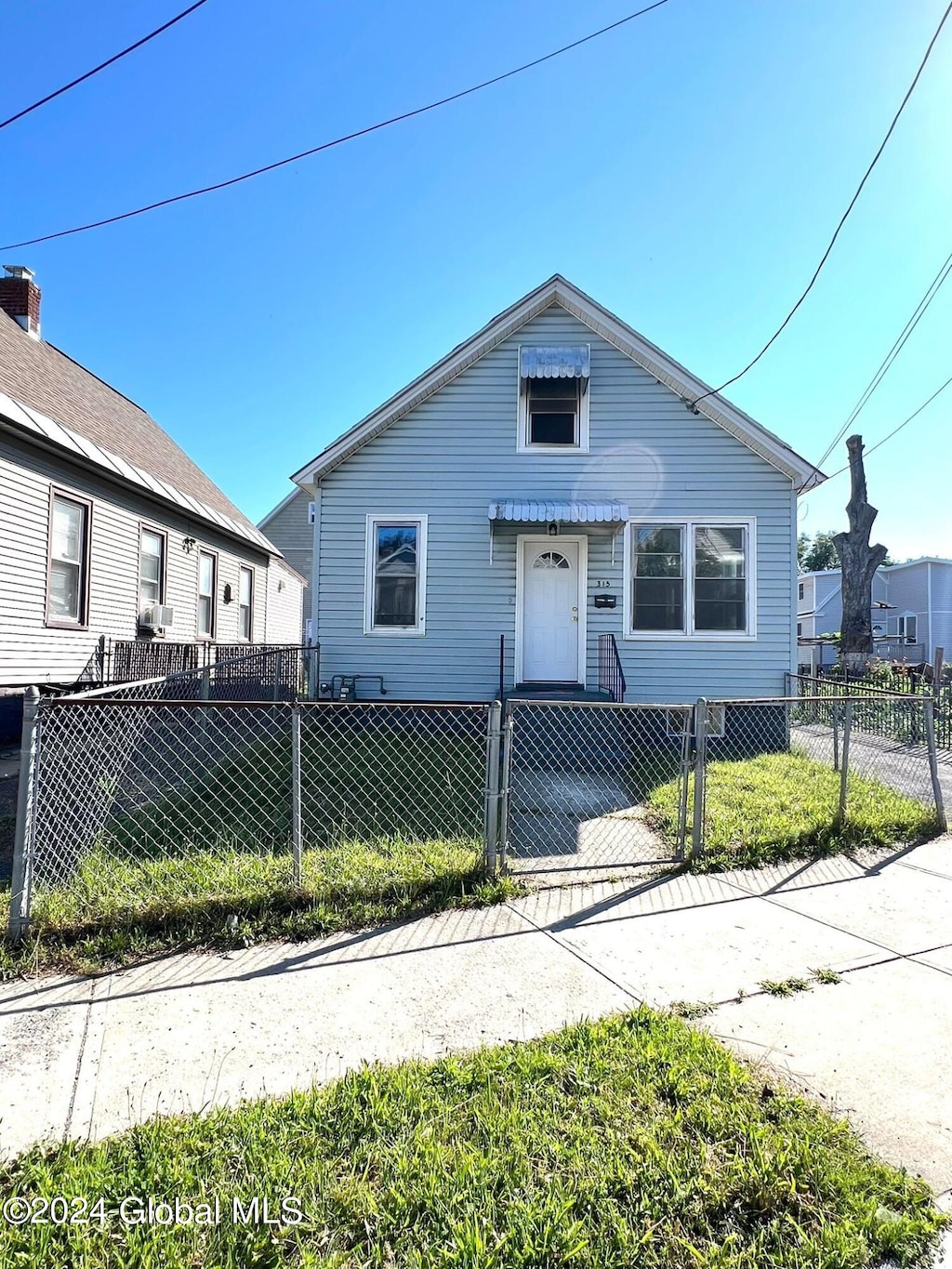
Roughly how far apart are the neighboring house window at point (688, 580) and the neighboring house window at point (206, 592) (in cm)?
1000

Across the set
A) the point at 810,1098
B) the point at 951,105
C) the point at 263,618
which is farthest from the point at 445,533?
the point at 263,618

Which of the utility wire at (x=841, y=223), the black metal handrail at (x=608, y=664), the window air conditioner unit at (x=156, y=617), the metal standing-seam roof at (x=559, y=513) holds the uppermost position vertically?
the utility wire at (x=841, y=223)

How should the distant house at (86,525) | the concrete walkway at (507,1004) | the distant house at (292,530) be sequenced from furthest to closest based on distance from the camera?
the distant house at (292,530) → the distant house at (86,525) → the concrete walkway at (507,1004)

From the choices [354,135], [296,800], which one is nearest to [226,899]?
[296,800]

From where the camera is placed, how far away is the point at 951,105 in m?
6.39

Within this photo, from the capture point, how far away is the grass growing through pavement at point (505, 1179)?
5.26 feet

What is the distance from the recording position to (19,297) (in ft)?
42.1

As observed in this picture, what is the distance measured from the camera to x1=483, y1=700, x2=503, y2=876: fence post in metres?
4.05

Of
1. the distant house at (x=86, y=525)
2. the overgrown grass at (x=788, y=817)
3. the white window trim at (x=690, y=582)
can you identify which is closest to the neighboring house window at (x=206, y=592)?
the distant house at (x=86, y=525)

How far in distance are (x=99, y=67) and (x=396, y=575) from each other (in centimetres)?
629

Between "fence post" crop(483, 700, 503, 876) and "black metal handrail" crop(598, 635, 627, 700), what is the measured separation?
5460 millimetres

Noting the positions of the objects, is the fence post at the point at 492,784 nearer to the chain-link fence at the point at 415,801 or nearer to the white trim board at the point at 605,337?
the chain-link fence at the point at 415,801

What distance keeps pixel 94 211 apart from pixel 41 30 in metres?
1.80

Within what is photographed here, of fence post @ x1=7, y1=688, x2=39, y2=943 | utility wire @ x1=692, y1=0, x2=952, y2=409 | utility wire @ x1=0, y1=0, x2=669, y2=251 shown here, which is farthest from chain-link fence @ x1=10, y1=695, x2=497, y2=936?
utility wire @ x1=692, y1=0, x2=952, y2=409
